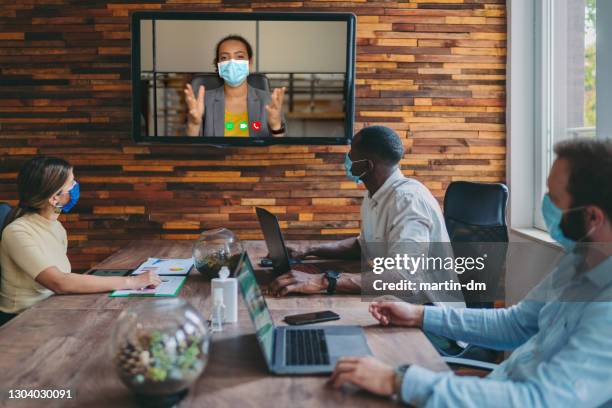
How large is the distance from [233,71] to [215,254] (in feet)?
5.23

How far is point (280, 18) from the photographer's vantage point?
3537 millimetres

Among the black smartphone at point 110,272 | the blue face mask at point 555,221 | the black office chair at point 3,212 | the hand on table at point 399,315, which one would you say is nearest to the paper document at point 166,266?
the black smartphone at point 110,272

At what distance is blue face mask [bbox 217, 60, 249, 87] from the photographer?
3.52 metres

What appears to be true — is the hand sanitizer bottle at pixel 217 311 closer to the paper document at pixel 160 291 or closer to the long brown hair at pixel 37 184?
the paper document at pixel 160 291

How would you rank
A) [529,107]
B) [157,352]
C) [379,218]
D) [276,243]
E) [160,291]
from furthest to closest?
[529,107]
[379,218]
[276,243]
[160,291]
[157,352]

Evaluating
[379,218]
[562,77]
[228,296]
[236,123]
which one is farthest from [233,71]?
[228,296]

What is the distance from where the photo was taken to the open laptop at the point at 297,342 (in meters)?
1.37

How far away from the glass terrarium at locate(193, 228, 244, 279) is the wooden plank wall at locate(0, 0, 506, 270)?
153 centimetres

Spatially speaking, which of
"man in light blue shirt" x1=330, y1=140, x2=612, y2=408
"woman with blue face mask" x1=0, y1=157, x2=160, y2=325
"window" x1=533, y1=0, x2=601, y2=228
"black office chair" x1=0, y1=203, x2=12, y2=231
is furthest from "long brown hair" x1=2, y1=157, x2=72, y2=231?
"window" x1=533, y1=0, x2=601, y2=228

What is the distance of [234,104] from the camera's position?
3.55 metres

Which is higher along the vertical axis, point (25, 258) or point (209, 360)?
point (25, 258)

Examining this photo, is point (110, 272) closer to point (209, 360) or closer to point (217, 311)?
point (217, 311)

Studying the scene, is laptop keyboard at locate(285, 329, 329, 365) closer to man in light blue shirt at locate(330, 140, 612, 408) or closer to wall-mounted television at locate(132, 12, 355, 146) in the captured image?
man in light blue shirt at locate(330, 140, 612, 408)

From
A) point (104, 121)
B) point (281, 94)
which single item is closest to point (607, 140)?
point (281, 94)
